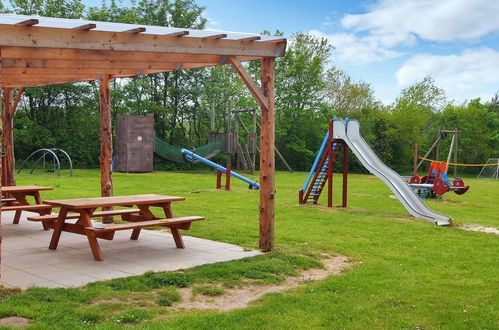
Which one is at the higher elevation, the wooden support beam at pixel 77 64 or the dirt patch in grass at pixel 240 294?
the wooden support beam at pixel 77 64

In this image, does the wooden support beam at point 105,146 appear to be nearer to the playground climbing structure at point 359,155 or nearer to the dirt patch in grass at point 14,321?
the dirt patch in grass at point 14,321

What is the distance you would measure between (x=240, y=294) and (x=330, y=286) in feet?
A: 2.94

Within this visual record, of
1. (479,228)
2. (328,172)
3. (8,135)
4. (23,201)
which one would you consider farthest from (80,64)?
(479,228)

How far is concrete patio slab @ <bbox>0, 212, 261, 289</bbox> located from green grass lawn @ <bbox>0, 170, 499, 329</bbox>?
352 mm

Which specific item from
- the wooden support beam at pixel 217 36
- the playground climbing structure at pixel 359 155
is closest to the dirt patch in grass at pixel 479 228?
the playground climbing structure at pixel 359 155

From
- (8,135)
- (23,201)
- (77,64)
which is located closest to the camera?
(77,64)

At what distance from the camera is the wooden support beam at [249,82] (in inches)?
263

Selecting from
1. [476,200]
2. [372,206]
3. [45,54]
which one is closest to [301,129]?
[476,200]

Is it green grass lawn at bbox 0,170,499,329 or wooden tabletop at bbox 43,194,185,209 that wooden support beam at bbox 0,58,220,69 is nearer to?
wooden tabletop at bbox 43,194,185,209

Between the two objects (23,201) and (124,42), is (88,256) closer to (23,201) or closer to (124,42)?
(124,42)

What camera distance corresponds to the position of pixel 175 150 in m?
26.2

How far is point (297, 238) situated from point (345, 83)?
28.0 m

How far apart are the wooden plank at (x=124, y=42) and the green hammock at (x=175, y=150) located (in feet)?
60.7

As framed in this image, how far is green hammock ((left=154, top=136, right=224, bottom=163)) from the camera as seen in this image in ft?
83.6
